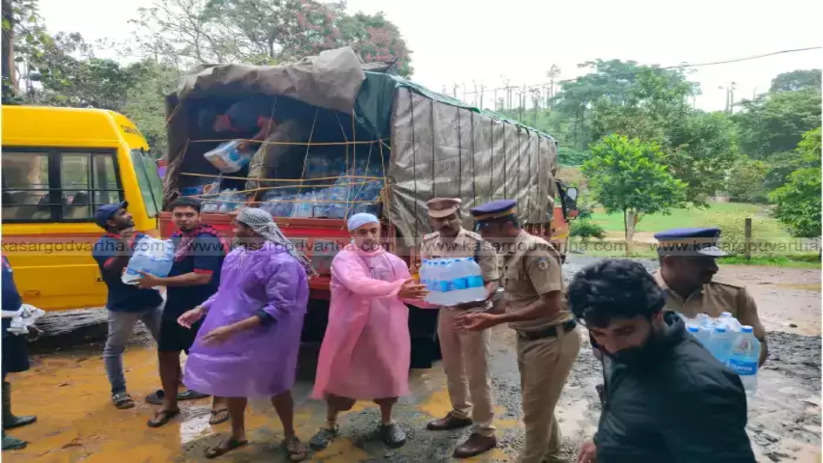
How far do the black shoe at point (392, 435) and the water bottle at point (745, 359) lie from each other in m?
2.01

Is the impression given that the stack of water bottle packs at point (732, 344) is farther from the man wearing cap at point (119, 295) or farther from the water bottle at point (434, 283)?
the man wearing cap at point (119, 295)

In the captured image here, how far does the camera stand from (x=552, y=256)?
2.54 meters

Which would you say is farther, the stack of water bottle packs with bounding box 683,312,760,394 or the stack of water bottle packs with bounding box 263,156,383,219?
the stack of water bottle packs with bounding box 263,156,383,219

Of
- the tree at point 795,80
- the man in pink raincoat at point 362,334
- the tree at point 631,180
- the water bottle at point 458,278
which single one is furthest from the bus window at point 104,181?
the tree at point 795,80

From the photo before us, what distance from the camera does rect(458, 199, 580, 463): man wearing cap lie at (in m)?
2.50

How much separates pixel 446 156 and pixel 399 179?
2.33 feet

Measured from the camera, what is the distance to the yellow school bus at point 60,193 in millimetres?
4891

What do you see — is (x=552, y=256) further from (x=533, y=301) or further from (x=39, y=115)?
(x=39, y=115)

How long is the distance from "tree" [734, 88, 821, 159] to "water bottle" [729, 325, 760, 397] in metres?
Answer: 19.9

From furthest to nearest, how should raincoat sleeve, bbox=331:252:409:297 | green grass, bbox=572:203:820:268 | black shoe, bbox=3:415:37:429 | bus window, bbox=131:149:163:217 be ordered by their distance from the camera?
green grass, bbox=572:203:820:268 → bus window, bbox=131:149:163:217 → black shoe, bbox=3:415:37:429 → raincoat sleeve, bbox=331:252:409:297

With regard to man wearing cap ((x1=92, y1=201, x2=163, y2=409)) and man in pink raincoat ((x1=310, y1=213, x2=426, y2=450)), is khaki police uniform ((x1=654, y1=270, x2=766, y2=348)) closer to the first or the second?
man in pink raincoat ((x1=310, y1=213, x2=426, y2=450))

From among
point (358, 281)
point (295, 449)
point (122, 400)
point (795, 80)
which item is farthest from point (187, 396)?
point (795, 80)

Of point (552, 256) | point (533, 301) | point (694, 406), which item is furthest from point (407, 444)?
point (694, 406)

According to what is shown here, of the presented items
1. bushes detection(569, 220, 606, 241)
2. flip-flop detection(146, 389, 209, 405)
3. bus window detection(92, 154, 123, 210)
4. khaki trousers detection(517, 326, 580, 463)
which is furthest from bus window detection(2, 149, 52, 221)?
bushes detection(569, 220, 606, 241)
